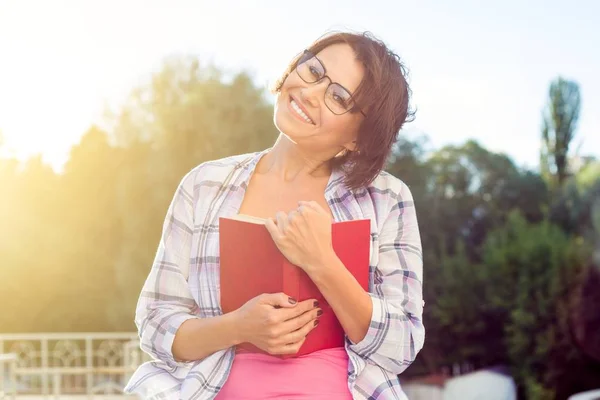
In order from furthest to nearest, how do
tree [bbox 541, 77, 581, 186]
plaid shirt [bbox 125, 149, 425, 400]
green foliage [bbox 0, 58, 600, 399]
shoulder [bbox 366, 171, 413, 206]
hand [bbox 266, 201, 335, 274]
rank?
tree [bbox 541, 77, 581, 186] < green foliage [bbox 0, 58, 600, 399] < shoulder [bbox 366, 171, 413, 206] < plaid shirt [bbox 125, 149, 425, 400] < hand [bbox 266, 201, 335, 274]

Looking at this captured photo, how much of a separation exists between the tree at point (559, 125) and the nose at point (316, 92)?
2264cm

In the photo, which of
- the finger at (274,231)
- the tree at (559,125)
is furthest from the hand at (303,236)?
the tree at (559,125)

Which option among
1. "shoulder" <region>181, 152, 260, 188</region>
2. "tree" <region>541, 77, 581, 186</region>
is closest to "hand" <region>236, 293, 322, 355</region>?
"shoulder" <region>181, 152, 260, 188</region>

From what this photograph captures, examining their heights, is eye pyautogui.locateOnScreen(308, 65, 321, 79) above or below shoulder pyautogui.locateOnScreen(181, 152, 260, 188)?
above

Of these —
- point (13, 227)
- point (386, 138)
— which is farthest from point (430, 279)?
point (386, 138)

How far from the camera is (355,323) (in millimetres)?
1035

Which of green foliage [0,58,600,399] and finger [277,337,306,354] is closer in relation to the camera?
finger [277,337,306,354]

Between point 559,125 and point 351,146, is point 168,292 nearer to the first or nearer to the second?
point 351,146

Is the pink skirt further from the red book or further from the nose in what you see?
the nose

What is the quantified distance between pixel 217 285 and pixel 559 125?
78.3ft

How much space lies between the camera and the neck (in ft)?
3.95

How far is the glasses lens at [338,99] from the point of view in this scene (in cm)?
113

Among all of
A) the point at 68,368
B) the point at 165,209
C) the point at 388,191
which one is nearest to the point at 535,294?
the point at 165,209

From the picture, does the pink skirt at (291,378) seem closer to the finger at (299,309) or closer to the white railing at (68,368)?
the finger at (299,309)
